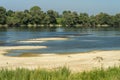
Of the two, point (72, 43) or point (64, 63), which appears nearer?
point (64, 63)

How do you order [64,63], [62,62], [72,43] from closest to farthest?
[64,63] < [62,62] < [72,43]

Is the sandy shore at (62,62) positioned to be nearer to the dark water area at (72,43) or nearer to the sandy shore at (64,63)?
the sandy shore at (64,63)

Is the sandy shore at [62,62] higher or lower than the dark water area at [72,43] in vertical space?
higher

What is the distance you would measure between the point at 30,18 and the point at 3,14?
1433 cm

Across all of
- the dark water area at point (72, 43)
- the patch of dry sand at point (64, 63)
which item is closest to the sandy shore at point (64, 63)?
the patch of dry sand at point (64, 63)

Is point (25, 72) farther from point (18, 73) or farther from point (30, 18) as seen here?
point (30, 18)

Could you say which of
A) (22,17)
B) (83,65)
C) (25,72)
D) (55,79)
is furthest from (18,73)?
(22,17)

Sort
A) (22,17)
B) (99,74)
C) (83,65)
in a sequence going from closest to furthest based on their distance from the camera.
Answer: (99,74) → (83,65) → (22,17)

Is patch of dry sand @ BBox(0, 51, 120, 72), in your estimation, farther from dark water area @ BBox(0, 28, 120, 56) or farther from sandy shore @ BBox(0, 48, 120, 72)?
dark water area @ BBox(0, 28, 120, 56)

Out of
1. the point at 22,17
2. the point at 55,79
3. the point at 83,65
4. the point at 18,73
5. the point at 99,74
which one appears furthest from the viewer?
the point at 22,17

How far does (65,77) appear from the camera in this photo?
587 inches

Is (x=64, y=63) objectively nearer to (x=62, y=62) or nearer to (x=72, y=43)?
(x=62, y=62)

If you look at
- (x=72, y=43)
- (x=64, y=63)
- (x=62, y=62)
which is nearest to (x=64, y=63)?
(x=64, y=63)

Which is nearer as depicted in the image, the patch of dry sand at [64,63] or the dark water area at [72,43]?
the patch of dry sand at [64,63]
